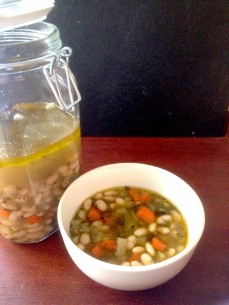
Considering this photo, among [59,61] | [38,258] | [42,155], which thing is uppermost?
[59,61]

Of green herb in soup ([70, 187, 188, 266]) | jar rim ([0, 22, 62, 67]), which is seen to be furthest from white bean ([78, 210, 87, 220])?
jar rim ([0, 22, 62, 67])

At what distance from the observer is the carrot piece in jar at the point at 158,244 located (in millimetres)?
612

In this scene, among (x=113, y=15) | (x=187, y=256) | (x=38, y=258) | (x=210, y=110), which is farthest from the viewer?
(x=210, y=110)

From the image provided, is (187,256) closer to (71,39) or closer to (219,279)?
Result: (219,279)

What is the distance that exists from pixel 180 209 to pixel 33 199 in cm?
26

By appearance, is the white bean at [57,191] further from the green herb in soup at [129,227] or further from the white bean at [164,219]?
the white bean at [164,219]

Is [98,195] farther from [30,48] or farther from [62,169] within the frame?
[30,48]

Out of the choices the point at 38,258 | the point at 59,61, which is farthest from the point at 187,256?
the point at 59,61

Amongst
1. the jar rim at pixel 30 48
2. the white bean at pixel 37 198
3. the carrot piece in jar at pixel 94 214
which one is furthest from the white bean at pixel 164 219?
the jar rim at pixel 30 48

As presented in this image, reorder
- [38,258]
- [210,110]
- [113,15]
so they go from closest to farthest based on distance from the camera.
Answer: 1. [38,258]
2. [113,15]
3. [210,110]

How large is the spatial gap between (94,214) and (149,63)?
0.38m

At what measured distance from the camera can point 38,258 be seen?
2.11ft

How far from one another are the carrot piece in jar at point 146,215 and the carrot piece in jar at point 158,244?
0.15 ft

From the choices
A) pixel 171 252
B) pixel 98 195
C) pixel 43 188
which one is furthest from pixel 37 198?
pixel 171 252
